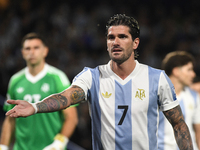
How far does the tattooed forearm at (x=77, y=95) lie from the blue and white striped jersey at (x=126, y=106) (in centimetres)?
5

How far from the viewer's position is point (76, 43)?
934 cm

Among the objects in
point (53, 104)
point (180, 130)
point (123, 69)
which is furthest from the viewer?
point (123, 69)

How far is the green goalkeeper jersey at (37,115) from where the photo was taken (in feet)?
13.2

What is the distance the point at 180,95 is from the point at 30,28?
20.7 feet

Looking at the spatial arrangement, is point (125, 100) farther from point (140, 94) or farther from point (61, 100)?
point (61, 100)

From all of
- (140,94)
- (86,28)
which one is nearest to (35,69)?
(140,94)

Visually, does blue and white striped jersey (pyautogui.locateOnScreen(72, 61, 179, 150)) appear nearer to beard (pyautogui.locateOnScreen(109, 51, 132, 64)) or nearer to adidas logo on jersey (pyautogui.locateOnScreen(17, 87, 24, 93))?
beard (pyautogui.locateOnScreen(109, 51, 132, 64))

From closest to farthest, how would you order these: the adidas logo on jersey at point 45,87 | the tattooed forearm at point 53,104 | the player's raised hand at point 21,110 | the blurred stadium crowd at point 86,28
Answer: the player's raised hand at point 21,110 < the tattooed forearm at point 53,104 < the adidas logo on jersey at point 45,87 < the blurred stadium crowd at point 86,28

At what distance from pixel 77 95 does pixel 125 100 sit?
0.40 metres

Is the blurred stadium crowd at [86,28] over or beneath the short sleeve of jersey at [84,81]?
over

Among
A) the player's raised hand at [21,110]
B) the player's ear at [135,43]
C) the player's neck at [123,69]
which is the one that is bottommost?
the player's raised hand at [21,110]

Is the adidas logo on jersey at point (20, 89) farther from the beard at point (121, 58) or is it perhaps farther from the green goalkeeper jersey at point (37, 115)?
the beard at point (121, 58)

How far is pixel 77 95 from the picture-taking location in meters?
2.57

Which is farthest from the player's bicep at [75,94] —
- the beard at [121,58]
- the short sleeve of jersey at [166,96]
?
the short sleeve of jersey at [166,96]
